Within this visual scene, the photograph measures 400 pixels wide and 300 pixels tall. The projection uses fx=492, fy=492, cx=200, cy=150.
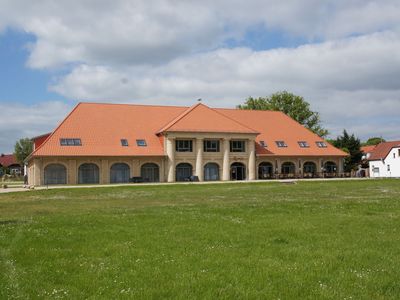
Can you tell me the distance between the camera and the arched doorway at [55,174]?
59125 millimetres

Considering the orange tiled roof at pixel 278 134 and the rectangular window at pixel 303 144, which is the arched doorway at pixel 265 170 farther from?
the rectangular window at pixel 303 144

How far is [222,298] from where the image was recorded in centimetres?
769

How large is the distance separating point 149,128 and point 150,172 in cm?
674

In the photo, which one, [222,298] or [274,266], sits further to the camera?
[274,266]

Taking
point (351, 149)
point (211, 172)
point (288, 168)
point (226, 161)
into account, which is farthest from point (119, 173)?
point (351, 149)

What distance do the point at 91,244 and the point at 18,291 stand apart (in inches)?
161

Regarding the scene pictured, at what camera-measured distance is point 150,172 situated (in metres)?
64.2

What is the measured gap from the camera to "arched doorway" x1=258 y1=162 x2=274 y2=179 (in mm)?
70750

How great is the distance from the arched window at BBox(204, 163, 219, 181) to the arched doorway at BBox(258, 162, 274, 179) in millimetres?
7161

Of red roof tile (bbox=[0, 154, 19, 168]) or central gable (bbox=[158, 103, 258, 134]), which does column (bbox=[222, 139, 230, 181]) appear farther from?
red roof tile (bbox=[0, 154, 19, 168])

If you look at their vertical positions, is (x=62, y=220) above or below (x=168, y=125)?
below

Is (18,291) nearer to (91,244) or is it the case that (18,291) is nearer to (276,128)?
(91,244)

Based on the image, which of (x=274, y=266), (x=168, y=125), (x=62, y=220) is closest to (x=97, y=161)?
(x=168, y=125)

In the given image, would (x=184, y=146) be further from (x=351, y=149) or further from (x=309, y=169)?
(x=351, y=149)
